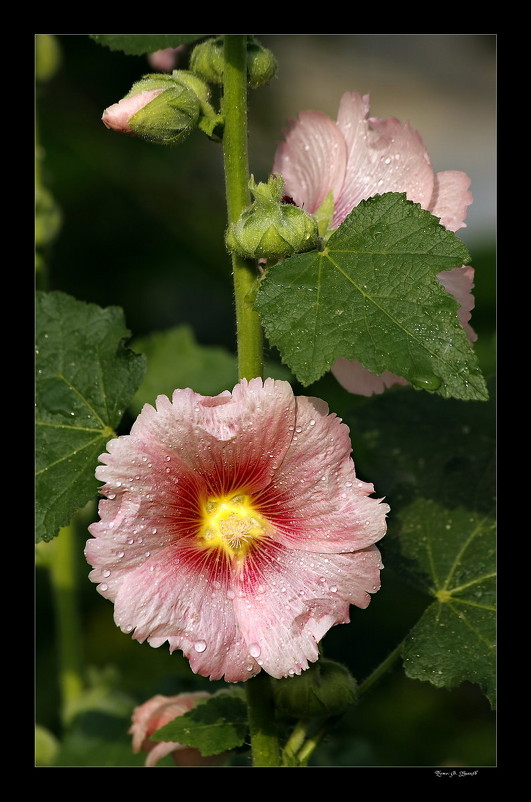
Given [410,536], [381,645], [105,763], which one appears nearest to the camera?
[410,536]

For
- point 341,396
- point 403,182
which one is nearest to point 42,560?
point 341,396

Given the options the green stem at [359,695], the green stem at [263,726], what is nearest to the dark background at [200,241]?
the green stem at [359,695]

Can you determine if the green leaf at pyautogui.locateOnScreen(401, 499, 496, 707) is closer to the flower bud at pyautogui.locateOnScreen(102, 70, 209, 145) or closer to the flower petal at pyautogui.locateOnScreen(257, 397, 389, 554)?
the flower petal at pyautogui.locateOnScreen(257, 397, 389, 554)

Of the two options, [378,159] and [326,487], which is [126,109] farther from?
[326,487]

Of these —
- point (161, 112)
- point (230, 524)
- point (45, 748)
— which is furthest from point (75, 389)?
point (45, 748)

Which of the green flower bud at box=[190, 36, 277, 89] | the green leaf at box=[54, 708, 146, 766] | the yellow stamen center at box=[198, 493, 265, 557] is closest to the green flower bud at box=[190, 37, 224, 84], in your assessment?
the green flower bud at box=[190, 36, 277, 89]

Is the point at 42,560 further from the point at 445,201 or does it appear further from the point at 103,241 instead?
the point at 103,241

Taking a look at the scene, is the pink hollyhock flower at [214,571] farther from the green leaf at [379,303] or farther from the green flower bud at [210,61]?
the green flower bud at [210,61]
